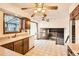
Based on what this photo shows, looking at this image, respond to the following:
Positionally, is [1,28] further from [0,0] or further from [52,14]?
[0,0]

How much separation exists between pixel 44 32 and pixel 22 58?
10.8 ft

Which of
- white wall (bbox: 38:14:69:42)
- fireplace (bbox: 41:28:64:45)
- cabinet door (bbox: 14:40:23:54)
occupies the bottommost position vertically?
cabinet door (bbox: 14:40:23:54)

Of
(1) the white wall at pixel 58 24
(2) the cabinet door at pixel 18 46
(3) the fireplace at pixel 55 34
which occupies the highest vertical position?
(1) the white wall at pixel 58 24

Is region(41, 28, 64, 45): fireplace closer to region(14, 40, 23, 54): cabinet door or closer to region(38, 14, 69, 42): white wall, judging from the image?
region(38, 14, 69, 42): white wall

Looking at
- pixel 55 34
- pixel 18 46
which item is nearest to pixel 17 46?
pixel 18 46

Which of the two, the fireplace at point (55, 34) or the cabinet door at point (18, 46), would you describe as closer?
the cabinet door at point (18, 46)

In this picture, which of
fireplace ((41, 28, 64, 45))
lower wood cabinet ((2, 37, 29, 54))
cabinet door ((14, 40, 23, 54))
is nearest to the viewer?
lower wood cabinet ((2, 37, 29, 54))

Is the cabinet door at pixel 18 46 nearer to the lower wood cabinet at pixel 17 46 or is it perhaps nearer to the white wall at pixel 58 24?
the lower wood cabinet at pixel 17 46

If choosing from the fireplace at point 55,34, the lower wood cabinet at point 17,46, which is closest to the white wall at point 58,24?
the fireplace at point 55,34

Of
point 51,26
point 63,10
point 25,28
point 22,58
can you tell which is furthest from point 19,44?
point 22,58

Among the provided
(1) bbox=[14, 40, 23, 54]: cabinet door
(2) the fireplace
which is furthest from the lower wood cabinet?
(2) the fireplace

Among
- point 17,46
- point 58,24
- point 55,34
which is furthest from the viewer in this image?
point 55,34

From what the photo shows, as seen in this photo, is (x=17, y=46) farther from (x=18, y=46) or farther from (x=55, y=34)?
(x=55, y=34)

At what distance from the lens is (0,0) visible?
39.7 inches
